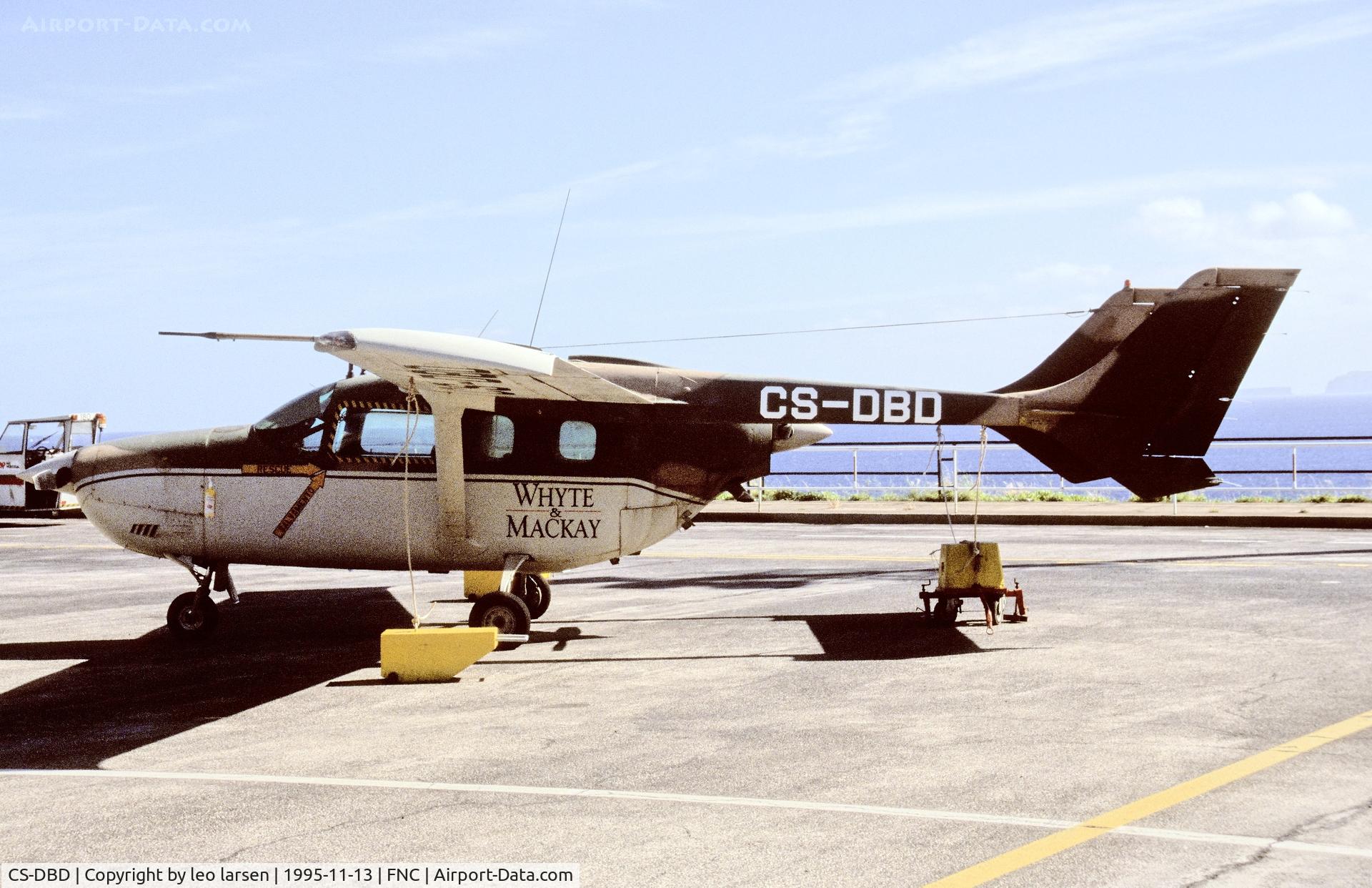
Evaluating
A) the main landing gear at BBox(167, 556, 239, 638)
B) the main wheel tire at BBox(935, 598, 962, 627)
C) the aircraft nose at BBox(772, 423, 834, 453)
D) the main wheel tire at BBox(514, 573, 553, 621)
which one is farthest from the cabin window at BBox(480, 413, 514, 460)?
the main wheel tire at BBox(935, 598, 962, 627)

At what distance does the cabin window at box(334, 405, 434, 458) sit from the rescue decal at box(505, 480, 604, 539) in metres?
1.09

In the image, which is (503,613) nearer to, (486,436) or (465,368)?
(486,436)

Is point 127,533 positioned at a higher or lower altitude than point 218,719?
higher

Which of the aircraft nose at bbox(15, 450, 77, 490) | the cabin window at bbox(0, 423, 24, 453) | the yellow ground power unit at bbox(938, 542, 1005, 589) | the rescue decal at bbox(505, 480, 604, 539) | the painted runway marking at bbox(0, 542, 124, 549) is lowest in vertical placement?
the painted runway marking at bbox(0, 542, 124, 549)

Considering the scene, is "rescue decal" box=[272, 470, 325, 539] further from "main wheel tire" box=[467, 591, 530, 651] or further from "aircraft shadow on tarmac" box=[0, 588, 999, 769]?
"main wheel tire" box=[467, 591, 530, 651]

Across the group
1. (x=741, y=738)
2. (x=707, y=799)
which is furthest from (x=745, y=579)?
(x=707, y=799)

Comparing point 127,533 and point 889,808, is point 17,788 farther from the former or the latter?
point 127,533

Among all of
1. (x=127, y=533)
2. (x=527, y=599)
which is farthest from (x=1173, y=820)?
(x=127, y=533)

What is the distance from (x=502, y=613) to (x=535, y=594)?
1436mm

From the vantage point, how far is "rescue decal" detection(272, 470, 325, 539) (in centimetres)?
1180

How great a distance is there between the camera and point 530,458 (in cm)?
1181

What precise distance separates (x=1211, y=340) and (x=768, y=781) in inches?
313

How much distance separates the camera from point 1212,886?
489cm

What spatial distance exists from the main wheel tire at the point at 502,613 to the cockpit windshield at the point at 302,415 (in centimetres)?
232
